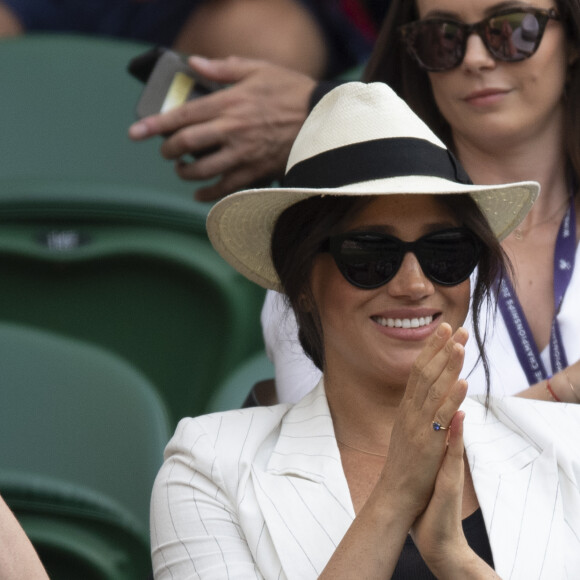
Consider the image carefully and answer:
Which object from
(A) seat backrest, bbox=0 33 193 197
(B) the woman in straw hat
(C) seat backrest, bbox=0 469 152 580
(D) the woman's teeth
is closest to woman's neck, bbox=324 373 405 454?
(B) the woman in straw hat

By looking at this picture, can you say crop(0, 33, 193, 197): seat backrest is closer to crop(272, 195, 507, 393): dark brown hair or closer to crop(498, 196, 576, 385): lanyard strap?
crop(498, 196, 576, 385): lanyard strap

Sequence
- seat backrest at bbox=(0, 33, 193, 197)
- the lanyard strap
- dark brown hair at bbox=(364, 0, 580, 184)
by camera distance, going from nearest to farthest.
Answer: the lanyard strap
dark brown hair at bbox=(364, 0, 580, 184)
seat backrest at bbox=(0, 33, 193, 197)

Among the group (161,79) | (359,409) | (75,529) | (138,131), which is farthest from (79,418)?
(359,409)

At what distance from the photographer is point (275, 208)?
6.75 ft

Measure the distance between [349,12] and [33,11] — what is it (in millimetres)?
1042

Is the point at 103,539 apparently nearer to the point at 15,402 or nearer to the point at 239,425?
the point at 15,402

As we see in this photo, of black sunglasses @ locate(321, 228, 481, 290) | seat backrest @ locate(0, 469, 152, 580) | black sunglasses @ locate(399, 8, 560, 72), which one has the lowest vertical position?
seat backrest @ locate(0, 469, 152, 580)

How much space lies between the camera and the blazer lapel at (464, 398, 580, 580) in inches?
73.0

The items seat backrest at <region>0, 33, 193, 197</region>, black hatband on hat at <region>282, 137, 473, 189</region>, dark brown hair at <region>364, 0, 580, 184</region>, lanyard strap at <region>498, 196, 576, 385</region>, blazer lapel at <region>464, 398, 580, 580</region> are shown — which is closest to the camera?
blazer lapel at <region>464, 398, 580, 580</region>

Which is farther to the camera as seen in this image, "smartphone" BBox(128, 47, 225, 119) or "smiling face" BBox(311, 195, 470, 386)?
"smartphone" BBox(128, 47, 225, 119)

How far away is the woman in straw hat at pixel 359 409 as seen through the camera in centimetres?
188

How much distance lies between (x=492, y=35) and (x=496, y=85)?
0.33 feet

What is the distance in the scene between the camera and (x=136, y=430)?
2.76 meters

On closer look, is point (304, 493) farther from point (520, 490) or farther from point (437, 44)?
point (437, 44)
